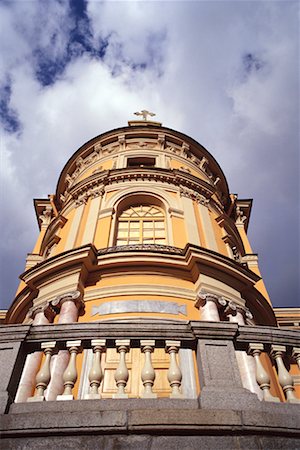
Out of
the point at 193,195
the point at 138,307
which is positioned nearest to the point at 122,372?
the point at 138,307

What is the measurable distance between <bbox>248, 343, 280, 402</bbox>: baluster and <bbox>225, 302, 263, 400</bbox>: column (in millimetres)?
1931

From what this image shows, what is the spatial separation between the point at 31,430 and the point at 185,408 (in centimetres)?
178

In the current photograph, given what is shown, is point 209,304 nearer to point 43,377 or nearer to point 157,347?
point 157,347

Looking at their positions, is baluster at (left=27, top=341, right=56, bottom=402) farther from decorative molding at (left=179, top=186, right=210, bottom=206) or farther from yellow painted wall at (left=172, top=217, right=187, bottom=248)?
decorative molding at (left=179, top=186, right=210, bottom=206)

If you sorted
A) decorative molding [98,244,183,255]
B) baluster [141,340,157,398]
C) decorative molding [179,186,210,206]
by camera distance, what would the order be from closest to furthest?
baluster [141,340,157,398]
decorative molding [98,244,183,255]
decorative molding [179,186,210,206]

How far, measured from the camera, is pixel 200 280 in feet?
37.6

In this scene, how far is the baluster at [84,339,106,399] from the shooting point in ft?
15.6

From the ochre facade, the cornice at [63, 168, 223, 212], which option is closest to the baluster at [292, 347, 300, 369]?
the ochre facade

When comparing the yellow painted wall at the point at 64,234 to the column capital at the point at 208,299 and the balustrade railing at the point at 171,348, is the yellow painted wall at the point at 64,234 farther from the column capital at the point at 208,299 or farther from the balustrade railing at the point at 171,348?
the balustrade railing at the point at 171,348

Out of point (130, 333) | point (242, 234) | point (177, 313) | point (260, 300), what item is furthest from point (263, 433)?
point (242, 234)

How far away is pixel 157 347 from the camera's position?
5.33m

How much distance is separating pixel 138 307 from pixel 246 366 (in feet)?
11.2

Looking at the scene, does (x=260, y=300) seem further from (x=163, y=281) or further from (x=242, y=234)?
(x=242, y=234)

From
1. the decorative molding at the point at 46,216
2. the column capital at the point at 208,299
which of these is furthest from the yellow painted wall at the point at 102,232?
the decorative molding at the point at 46,216
